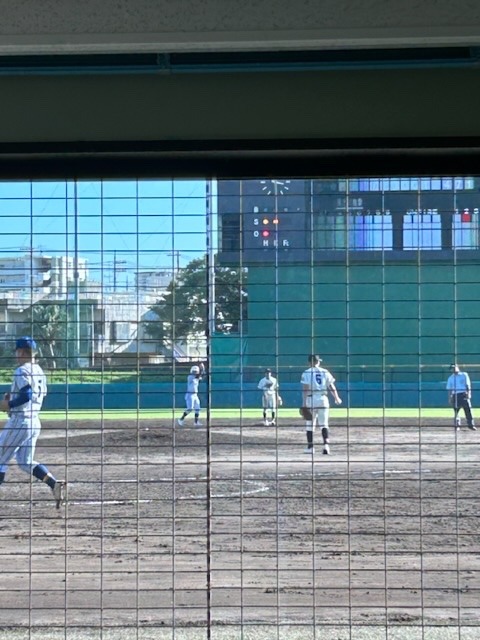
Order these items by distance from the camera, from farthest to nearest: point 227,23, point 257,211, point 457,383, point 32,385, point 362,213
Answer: point 457,383
point 362,213
point 32,385
point 257,211
point 227,23

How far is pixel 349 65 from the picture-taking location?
3.84m

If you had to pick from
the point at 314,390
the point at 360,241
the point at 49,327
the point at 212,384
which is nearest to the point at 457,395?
the point at 360,241

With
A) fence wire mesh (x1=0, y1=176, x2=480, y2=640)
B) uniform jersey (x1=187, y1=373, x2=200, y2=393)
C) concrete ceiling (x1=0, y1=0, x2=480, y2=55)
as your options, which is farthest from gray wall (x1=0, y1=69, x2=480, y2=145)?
uniform jersey (x1=187, y1=373, x2=200, y2=393)

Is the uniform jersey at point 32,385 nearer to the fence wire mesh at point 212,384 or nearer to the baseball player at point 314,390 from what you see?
the fence wire mesh at point 212,384

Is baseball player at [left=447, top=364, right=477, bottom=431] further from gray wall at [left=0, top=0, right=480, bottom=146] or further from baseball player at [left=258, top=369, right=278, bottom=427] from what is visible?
gray wall at [left=0, top=0, right=480, bottom=146]

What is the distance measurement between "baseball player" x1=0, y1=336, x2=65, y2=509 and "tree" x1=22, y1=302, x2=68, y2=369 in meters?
0.12

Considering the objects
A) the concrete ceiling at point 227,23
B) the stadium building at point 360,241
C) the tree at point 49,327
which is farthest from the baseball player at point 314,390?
the concrete ceiling at point 227,23

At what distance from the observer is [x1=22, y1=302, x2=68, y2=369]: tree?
4.62 meters

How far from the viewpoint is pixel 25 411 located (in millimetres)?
4875

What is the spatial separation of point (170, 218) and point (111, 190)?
2.27ft

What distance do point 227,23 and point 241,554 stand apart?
2410mm

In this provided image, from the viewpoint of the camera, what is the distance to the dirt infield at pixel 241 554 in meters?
4.67

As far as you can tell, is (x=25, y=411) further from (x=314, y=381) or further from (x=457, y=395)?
(x=314, y=381)

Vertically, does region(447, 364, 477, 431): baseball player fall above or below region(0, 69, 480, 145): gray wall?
below
